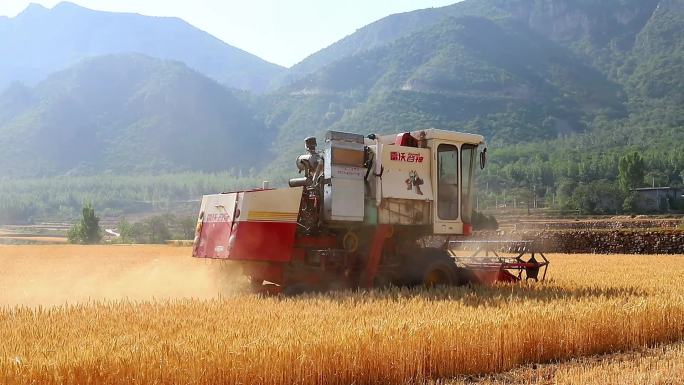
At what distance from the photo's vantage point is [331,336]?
22.2ft

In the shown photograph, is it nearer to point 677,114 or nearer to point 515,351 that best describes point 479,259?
point 515,351

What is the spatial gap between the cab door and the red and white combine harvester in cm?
2

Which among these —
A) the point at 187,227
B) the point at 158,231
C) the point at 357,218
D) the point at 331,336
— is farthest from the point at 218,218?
the point at 187,227

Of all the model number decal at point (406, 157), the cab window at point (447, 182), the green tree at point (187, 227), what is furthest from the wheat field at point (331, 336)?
the green tree at point (187, 227)

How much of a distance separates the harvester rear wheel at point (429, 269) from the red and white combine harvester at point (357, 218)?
18mm

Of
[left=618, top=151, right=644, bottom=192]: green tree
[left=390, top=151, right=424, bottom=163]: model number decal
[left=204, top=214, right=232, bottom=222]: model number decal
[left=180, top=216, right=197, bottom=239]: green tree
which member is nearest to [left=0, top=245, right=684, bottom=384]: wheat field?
[left=204, top=214, right=232, bottom=222]: model number decal

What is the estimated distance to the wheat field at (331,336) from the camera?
5.73 metres

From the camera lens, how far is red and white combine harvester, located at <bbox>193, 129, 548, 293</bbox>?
11297 millimetres

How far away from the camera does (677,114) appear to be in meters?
175

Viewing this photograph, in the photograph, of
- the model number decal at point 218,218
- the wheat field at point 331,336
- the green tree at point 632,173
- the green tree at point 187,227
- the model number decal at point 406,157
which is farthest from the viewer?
the green tree at point 632,173

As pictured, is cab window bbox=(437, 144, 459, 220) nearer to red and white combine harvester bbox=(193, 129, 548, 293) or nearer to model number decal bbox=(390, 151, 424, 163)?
red and white combine harvester bbox=(193, 129, 548, 293)

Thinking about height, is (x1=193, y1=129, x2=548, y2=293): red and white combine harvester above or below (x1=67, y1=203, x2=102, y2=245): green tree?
above

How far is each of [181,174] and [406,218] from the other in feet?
633

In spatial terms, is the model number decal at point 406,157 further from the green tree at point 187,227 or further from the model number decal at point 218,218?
the green tree at point 187,227
